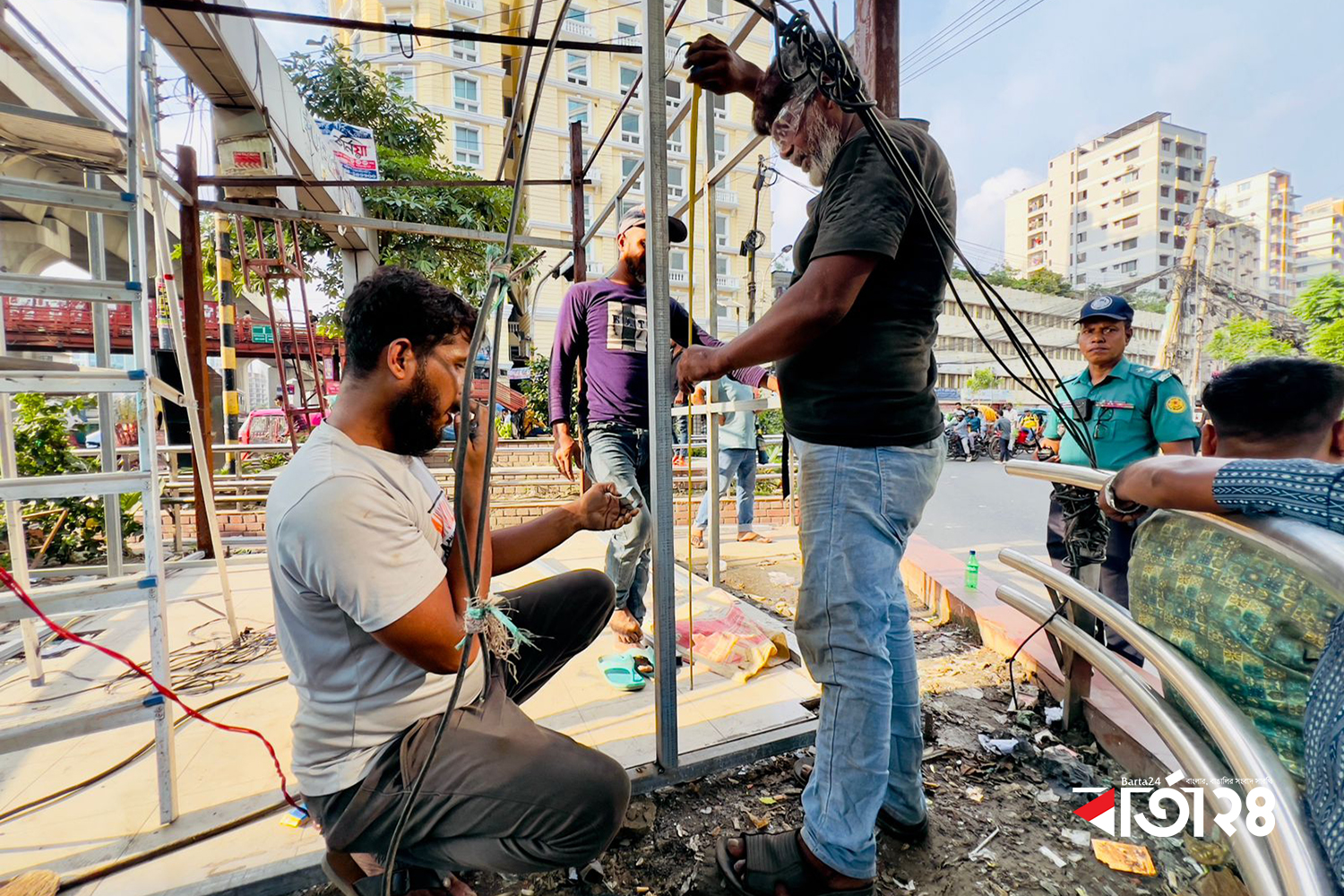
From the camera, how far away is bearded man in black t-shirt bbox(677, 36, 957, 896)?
1.30 metres

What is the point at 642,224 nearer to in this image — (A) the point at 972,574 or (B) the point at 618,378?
(B) the point at 618,378

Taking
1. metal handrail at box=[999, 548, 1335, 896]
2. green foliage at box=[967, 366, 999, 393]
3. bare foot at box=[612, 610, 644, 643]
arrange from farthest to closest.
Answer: green foliage at box=[967, 366, 999, 393]
bare foot at box=[612, 610, 644, 643]
metal handrail at box=[999, 548, 1335, 896]

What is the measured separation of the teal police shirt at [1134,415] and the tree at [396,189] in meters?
8.80

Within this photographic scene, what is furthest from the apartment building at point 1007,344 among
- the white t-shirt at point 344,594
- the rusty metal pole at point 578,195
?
the white t-shirt at point 344,594

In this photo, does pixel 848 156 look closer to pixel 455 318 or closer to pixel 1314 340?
pixel 455 318

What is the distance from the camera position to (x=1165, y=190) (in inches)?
2290

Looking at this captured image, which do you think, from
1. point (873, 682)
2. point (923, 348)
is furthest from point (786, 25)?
point (873, 682)

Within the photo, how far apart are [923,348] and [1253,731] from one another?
938mm

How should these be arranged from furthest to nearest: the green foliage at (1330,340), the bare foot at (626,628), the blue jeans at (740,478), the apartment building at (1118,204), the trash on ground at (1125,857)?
the apartment building at (1118,204), the green foliage at (1330,340), the blue jeans at (740,478), the bare foot at (626,628), the trash on ground at (1125,857)

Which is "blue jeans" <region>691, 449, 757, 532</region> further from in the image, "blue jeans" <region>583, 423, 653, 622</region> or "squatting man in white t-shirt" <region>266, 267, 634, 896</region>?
"squatting man in white t-shirt" <region>266, 267, 634, 896</region>

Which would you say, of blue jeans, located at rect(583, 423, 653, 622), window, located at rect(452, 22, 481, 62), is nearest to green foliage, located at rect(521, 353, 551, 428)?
window, located at rect(452, 22, 481, 62)

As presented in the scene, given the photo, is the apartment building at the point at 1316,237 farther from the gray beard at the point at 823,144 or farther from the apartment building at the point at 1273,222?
the gray beard at the point at 823,144

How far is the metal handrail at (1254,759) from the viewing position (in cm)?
72

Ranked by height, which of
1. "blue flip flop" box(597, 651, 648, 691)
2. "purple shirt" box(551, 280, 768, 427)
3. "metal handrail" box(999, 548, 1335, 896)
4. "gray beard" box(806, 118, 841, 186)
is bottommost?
"blue flip flop" box(597, 651, 648, 691)
